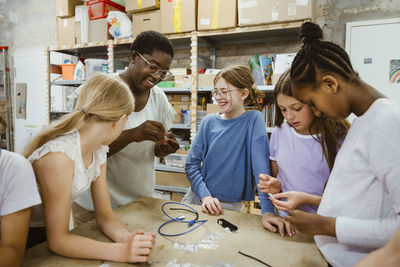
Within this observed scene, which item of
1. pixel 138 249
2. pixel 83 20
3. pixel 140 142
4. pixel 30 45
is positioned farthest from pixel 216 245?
pixel 30 45

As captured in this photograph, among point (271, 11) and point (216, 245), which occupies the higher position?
point (271, 11)

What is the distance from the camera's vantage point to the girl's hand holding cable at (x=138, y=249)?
2.58ft

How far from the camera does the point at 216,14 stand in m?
2.79

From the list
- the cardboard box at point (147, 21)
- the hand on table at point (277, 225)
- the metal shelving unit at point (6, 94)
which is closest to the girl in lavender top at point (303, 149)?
the hand on table at point (277, 225)

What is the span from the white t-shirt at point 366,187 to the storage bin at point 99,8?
11.5 feet

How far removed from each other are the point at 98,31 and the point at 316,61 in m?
3.34

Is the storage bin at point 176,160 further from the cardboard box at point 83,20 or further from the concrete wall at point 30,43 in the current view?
the cardboard box at point 83,20

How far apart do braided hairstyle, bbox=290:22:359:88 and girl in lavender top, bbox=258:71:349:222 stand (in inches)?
10.9

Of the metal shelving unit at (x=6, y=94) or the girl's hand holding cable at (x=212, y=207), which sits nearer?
the girl's hand holding cable at (x=212, y=207)

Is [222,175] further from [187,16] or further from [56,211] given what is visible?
[187,16]

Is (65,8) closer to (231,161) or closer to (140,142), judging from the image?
(140,142)

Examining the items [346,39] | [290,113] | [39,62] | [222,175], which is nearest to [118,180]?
[222,175]

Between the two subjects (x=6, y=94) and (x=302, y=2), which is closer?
(x=302, y=2)

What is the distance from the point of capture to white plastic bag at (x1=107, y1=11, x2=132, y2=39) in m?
3.30
